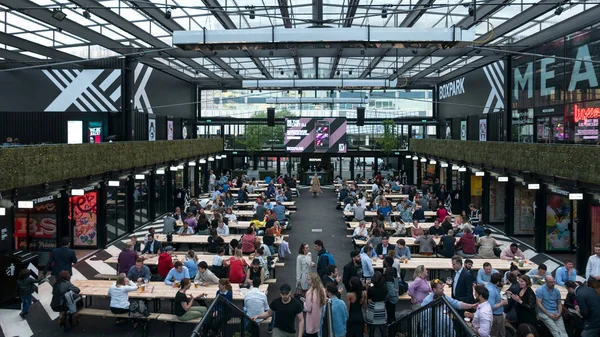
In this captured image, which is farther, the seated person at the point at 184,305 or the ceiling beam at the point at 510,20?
the ceiling beam at the point at 510,20

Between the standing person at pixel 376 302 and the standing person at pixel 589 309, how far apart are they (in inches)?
128

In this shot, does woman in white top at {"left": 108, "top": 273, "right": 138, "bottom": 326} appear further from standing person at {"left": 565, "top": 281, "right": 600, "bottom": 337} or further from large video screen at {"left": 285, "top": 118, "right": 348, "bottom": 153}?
large video screen at {"left": 285, "top": 118, "right": 348, "bottom": 153}

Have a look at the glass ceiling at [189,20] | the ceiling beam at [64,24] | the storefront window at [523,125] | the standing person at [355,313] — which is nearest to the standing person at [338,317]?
the standing person at [355,313]

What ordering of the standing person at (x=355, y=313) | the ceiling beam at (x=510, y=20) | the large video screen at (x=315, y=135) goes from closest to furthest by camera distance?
the standing person at (x=355, y=313), the ceiling beam at (x=510, y=20), the large video screen at (x=315, y=135)

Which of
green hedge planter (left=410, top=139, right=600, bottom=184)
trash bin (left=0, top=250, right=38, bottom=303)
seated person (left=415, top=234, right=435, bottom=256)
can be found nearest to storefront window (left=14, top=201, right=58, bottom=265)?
trash bin (left=0, top=250, right=38, bottom=303)

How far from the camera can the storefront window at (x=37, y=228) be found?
1638 cm

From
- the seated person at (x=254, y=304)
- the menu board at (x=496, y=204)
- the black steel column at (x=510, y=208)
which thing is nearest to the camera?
the seated person at (x=254, y=304)

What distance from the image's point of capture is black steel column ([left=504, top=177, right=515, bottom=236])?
21141 mm

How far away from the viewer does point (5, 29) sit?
68.1ft

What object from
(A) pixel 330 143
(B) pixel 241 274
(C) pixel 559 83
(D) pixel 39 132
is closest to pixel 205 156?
(A) pixel 330 143

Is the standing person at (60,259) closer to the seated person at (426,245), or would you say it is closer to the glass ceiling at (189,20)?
the glass ceiling at (189,20)

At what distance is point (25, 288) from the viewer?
11430mm

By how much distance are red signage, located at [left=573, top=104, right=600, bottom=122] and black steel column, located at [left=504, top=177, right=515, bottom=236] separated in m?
3.43

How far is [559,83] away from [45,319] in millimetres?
18750
